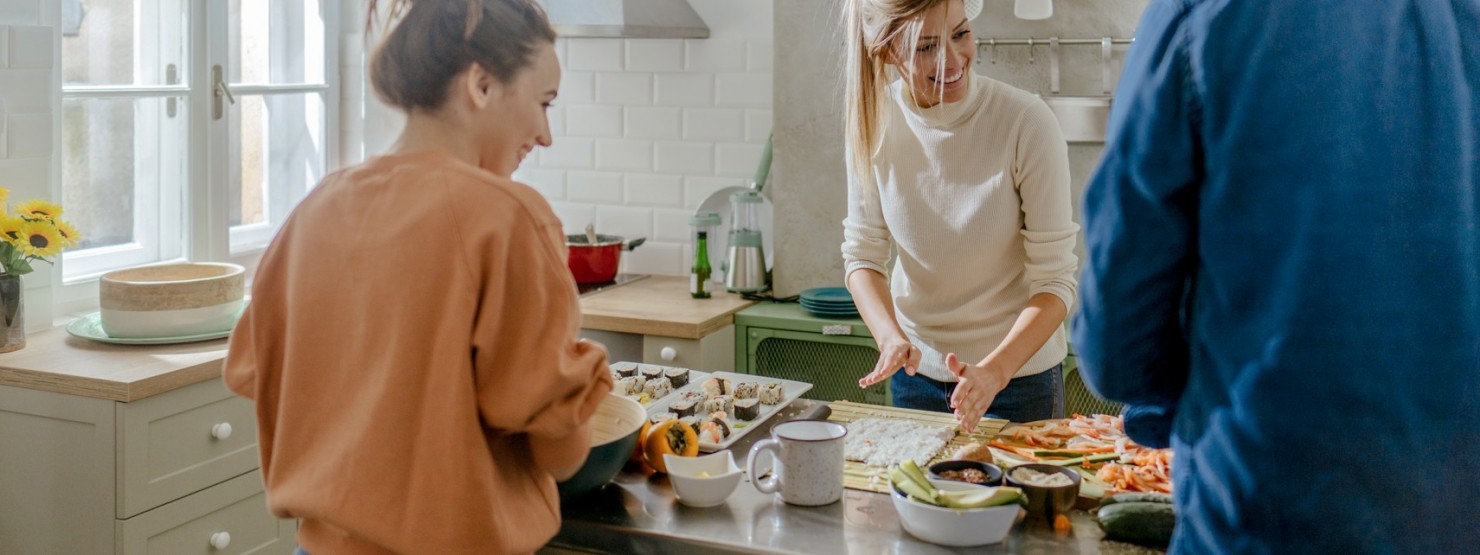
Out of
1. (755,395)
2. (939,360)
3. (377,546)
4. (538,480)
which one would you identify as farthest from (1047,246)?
(377,546)

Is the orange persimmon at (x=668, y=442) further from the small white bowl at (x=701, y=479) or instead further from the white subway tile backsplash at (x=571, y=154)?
the white subway tile backsplash at (x=571, y=154)

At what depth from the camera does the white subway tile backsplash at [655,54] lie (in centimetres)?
469

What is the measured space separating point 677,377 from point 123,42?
226cm

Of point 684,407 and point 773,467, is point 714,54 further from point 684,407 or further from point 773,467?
point 773,467

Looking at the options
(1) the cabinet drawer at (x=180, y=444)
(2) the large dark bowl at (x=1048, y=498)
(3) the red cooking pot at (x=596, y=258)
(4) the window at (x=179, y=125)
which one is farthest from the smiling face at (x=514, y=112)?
(3) the red cooking pot at (x=596, y=258)

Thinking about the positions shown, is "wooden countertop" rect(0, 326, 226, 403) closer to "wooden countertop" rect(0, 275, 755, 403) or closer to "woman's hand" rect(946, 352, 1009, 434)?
"wooden countertop" rect(0, 275, 755, 403)

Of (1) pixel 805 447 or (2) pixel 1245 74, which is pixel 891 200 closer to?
(1) pixel 805 447

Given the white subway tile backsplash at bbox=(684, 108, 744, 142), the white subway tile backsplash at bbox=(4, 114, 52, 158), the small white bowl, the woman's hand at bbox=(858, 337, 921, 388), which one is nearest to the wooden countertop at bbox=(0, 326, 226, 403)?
the white subway tile backsplash at bbox=(4, 114, 52, 158)

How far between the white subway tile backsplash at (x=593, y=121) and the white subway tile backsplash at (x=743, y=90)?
0.42 meters

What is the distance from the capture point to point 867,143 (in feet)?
9.17

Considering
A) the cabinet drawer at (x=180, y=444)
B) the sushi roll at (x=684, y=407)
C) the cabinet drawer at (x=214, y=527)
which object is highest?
the sushi roll at (x=684, y=407)

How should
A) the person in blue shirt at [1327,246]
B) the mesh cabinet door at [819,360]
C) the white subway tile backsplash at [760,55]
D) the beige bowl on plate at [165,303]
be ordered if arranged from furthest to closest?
the white subway tile backsplash at [760,55], the mesh cabinet door at [819,360], the beige bowl on plate at [165,303], the person in blue shirt at [1327,246]

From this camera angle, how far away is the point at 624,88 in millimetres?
4797

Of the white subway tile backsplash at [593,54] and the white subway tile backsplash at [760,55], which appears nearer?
the white subway tile backsplash at [760,55]
